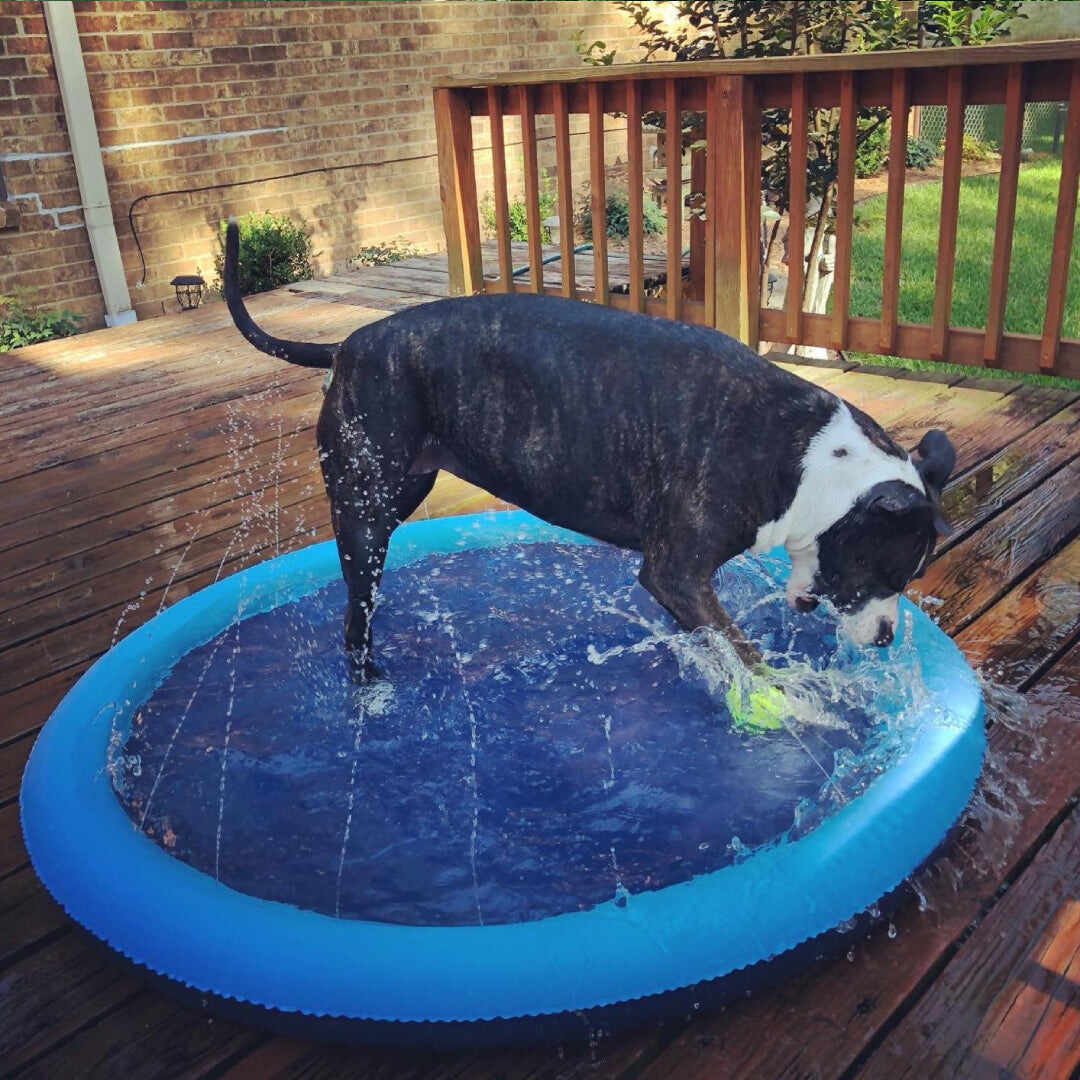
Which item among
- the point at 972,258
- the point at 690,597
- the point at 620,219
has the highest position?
the point at 690,597

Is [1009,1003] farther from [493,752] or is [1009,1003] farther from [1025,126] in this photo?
[1025,126]

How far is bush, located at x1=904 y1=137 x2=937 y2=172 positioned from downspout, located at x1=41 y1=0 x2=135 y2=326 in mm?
7042

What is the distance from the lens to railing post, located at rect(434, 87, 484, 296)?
5.84m

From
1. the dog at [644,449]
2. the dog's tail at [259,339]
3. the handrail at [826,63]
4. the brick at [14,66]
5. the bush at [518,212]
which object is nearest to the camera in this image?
the dog at [644,449]

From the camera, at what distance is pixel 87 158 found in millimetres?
7957

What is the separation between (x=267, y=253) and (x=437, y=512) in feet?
16.7

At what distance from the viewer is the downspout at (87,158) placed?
7633 mm

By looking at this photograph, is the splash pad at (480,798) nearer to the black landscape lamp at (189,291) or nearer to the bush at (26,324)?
the bush at (26,324)

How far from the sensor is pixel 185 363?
634 cm

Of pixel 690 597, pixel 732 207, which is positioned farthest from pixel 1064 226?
pixel 690 597

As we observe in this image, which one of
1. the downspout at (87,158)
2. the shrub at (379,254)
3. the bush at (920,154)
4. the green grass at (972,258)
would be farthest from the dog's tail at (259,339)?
the bush at (920,154)

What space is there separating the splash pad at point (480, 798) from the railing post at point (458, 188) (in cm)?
279

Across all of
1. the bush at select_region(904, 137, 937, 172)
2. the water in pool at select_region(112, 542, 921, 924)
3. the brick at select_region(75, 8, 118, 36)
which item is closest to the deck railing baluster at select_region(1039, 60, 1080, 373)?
the water in pool at select_region(112, 542, 921, 924)

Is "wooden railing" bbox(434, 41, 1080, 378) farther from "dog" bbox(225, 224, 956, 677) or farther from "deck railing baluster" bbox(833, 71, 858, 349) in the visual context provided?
"dog" bbox(225, 224, 956, 677)
